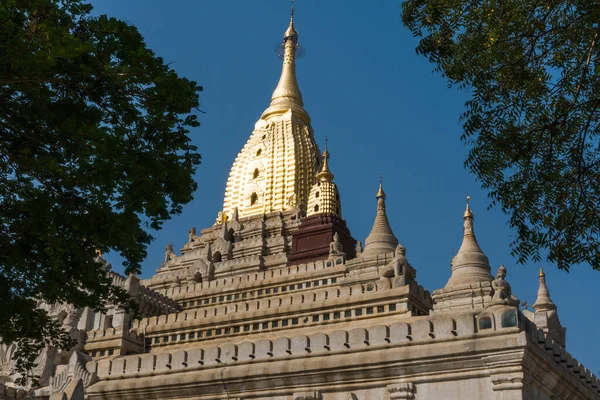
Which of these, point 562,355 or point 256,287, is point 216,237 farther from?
point 562,355

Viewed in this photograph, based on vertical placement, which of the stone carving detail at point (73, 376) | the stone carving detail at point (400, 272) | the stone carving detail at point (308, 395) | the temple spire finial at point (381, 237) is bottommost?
the stone carving detail at point (308, 395)

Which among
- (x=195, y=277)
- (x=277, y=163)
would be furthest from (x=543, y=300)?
(x=277, y=163)

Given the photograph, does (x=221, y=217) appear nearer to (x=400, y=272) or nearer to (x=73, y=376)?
(x=400, y=272)

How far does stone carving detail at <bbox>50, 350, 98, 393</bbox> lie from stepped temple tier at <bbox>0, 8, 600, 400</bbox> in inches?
2.0

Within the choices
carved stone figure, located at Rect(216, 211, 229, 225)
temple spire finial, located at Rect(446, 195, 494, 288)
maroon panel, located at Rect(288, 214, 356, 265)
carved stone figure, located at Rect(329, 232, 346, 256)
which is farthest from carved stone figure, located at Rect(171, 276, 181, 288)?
temple spire finial, located at Rect(446, 195, 494, 288)

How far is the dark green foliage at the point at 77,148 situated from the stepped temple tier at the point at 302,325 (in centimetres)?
663

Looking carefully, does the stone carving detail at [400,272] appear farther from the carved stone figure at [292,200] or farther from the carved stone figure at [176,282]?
the carved stone figure at [292,200]

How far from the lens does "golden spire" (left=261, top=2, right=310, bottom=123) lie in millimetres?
74500

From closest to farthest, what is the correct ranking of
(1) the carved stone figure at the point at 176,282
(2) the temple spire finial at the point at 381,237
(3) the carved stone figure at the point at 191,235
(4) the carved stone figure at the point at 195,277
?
(2) the temple spire finial at the point at 381,237 < (4) the carved stone figure at the point at 195,277 < (1) the carved stone figure at the point at 176,282 < (3) the carved stone figure at the point at 191,235

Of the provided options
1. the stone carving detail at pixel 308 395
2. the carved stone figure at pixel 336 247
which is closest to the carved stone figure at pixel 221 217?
the carved stone figure at pixel 336 247

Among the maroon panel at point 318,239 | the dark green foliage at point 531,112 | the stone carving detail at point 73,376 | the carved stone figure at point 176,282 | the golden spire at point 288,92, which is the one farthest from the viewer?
the golden spire at point 288,92

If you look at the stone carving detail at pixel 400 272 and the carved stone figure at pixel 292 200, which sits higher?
the carved stone figure at pixel 292 200

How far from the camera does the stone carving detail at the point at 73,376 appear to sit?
24328 millimetres

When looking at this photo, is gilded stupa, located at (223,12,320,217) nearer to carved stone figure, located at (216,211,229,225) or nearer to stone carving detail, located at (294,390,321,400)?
carved stone figure, located at (216,211,229,225)
